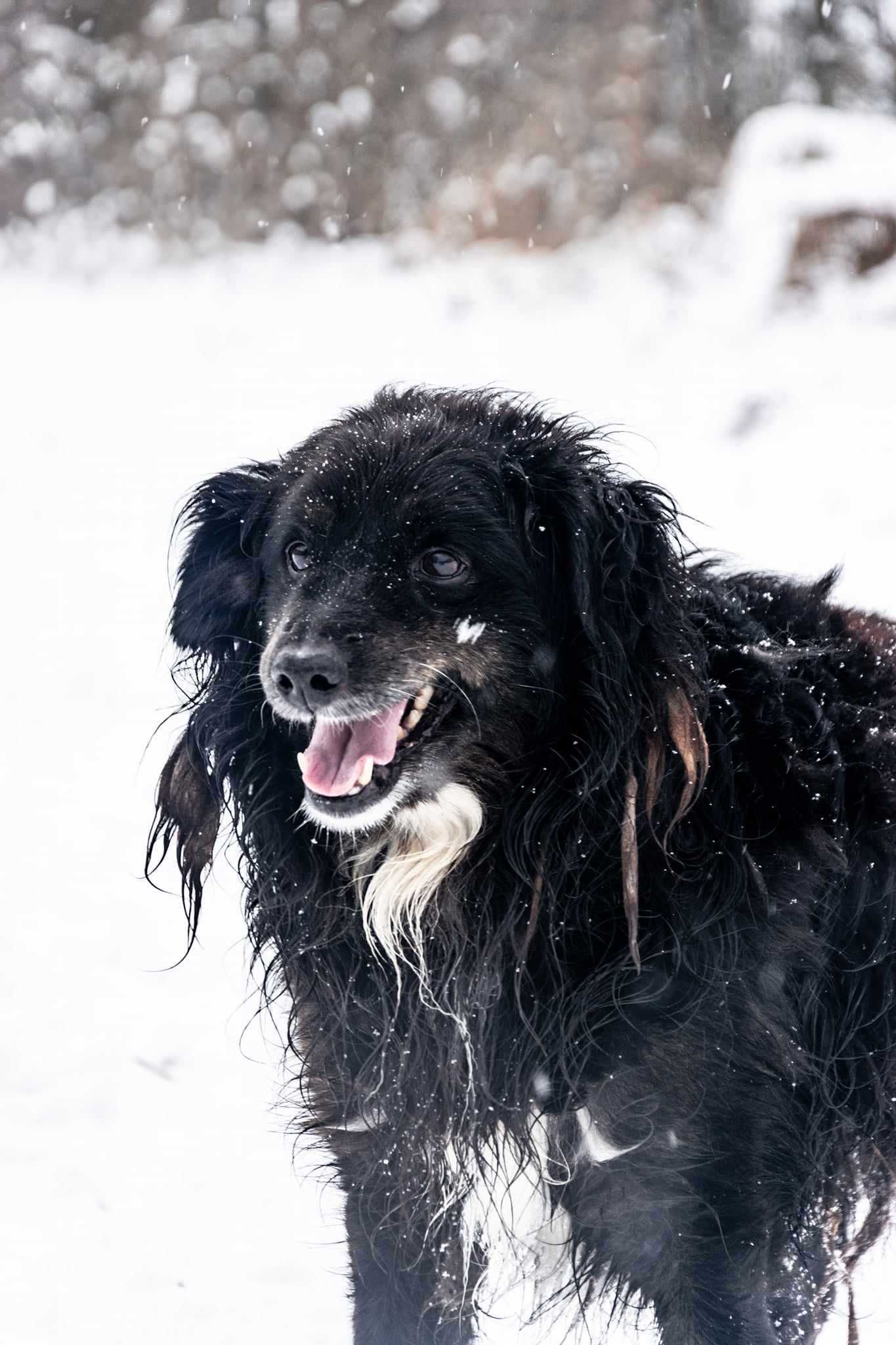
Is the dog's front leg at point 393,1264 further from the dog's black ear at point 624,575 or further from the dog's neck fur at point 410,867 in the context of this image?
the dog's black ear at point 624,575

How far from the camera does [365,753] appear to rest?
2385 mm

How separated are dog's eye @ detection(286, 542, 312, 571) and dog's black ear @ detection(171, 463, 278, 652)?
0.13m

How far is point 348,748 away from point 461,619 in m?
0.32

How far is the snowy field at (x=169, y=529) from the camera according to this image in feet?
10.7

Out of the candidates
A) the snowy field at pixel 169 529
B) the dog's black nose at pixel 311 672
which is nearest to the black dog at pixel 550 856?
the dog's black nose at pixel 311 672

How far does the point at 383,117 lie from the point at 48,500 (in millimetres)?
3520

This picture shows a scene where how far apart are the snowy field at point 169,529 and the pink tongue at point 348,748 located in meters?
0.68

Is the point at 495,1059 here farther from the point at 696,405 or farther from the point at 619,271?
the point at 619,271

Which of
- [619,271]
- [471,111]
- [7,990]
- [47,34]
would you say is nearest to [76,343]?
[47,34]

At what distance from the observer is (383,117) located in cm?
895

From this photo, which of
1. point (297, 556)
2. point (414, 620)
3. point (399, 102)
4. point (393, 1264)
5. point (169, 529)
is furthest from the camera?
point (399, 102)

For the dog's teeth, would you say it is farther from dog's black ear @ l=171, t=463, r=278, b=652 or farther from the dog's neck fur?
dog's black ear @ l=171, t=463, r=278, b=652

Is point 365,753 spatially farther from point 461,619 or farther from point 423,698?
point 461,619

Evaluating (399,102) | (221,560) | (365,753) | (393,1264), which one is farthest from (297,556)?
(399,102)
